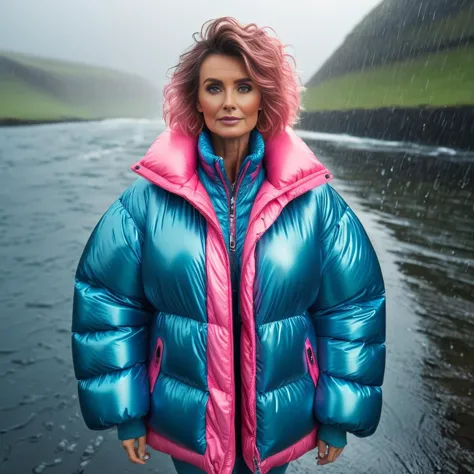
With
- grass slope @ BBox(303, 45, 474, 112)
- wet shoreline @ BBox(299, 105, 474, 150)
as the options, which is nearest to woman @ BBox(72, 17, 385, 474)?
wet shoreline @ BBox(299, 105, 474, 150)

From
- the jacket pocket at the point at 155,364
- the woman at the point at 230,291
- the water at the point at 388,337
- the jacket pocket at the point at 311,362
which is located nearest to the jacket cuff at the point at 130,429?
the woman at the point at 230,291

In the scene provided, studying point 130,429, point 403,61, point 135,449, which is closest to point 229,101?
point 130,429

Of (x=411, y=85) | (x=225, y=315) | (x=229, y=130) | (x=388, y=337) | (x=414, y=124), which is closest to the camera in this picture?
(x=225, y=315)

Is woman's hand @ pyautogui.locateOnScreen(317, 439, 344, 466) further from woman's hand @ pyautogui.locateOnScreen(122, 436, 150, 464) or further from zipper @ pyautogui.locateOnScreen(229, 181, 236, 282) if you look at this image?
zipper @ pyautogui.locateOnScreen(229, 181, 236, 282)

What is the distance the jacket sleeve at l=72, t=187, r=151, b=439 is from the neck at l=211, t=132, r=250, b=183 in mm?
449

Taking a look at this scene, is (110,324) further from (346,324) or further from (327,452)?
(327,452)

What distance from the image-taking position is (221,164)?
1.66 m

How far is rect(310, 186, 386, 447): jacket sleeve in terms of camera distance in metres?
1.76

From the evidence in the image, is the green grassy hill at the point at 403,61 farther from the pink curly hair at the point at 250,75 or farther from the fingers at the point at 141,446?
the fingers at the point at 141,446

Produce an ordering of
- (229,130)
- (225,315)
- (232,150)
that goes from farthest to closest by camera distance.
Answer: (232,150)
(229,130)
(225,315)

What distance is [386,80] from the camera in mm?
43000

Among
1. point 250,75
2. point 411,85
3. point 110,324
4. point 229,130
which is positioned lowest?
point 110,324

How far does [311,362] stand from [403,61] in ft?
169

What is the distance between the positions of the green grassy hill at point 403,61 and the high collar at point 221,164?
23141 millimetres
